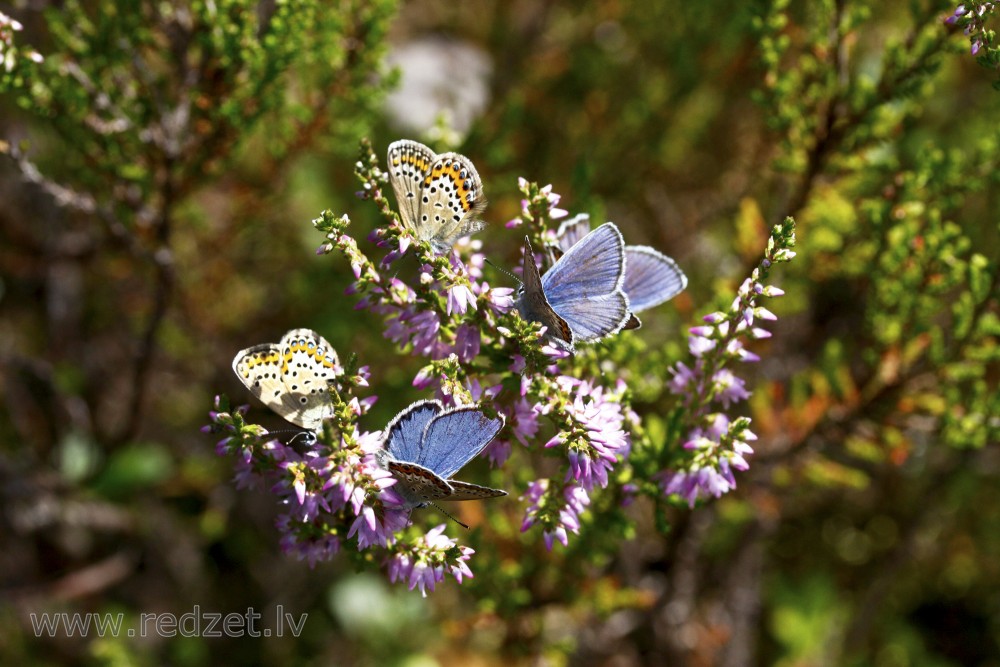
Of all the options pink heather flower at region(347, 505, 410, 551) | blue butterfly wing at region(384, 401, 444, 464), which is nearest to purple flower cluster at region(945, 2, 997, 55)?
blue butterfly wing at region(384, 401, 444, 464)

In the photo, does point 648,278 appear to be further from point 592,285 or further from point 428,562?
point 428,562

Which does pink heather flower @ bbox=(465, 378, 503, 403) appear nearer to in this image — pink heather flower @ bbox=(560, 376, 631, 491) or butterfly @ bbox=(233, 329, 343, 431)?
pink heather flower @ bbox=(560, 376, 631, 491)

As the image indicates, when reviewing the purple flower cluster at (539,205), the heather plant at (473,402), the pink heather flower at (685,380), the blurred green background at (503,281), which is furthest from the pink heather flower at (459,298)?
the blurred green background at (503,281)

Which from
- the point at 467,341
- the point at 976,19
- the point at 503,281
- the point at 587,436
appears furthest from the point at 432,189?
the point at 503,281

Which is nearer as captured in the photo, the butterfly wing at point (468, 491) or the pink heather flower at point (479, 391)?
the butterfly wing at point (468, 491)

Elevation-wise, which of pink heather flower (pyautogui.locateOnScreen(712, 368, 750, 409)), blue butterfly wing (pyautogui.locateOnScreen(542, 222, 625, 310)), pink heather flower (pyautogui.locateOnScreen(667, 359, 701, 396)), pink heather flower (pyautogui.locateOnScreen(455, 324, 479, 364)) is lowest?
pink heather flower (pyautogui.locateOnScreen(712, 368, 750, 409))

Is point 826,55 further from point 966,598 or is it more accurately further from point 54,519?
point 54,519

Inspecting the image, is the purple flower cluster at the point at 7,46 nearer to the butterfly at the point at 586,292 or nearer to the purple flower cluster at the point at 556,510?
the butterfly at the point at 586,292
